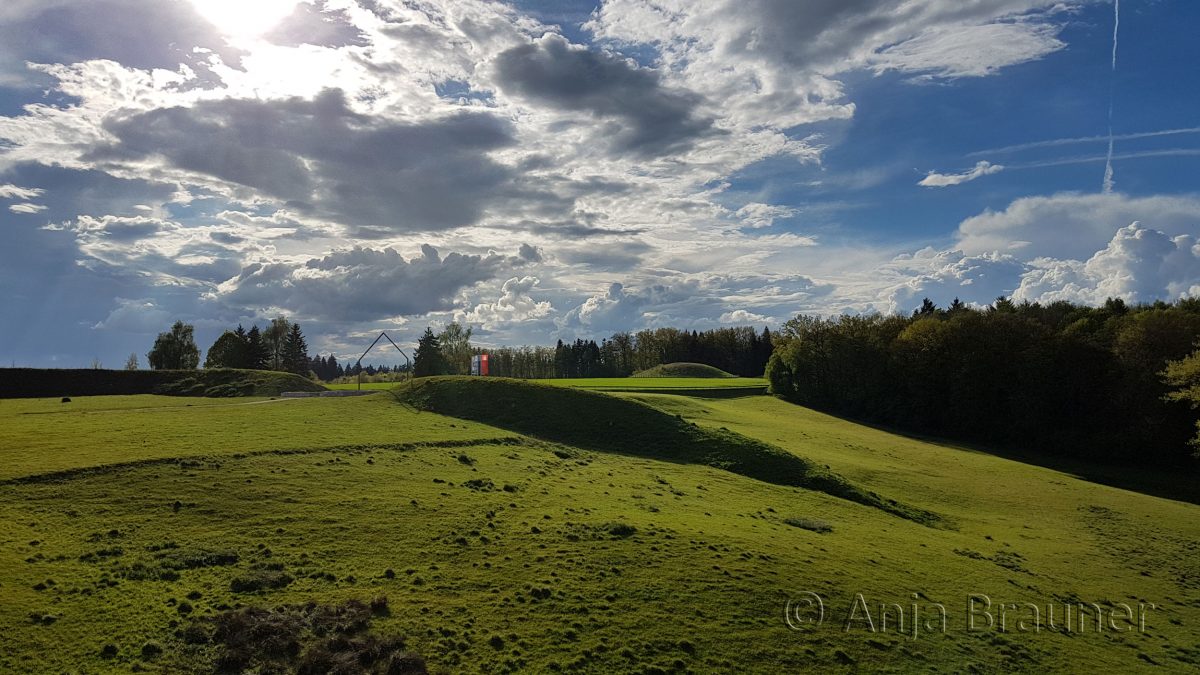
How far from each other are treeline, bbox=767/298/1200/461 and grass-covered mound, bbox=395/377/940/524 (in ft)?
130

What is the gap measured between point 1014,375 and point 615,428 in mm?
62306

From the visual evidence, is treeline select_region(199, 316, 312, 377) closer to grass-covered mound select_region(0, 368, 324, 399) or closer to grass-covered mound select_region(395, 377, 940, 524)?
grass-covered mound select_region(0, 368, 324, 399)

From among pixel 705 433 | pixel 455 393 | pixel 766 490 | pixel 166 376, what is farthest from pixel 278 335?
pixel 766 490

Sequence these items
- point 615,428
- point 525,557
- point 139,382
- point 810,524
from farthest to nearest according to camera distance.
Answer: point 139,382, point 615,428, point 810,524, point 525,557

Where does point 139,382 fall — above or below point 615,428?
above

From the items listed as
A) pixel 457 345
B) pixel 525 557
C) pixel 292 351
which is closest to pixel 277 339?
pixel 292 351

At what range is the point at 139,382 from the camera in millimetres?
86000

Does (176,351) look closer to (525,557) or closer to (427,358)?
(427,358)

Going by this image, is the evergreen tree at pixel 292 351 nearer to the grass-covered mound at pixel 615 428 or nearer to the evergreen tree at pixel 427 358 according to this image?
the evergreen tree at pixel 427 358

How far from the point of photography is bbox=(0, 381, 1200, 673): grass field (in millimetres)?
20109

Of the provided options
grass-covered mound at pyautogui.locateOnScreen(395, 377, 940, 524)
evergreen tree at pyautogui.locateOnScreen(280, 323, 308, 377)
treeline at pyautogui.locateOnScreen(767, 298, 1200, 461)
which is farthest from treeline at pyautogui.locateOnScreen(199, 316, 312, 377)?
treeline at pyautogui.locateOnScreen(767, 298, 1200, 461)

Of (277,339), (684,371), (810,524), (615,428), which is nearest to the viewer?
(810,524)

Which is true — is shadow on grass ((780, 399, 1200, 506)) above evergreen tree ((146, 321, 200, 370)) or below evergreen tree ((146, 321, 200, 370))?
below

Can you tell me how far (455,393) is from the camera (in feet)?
210
